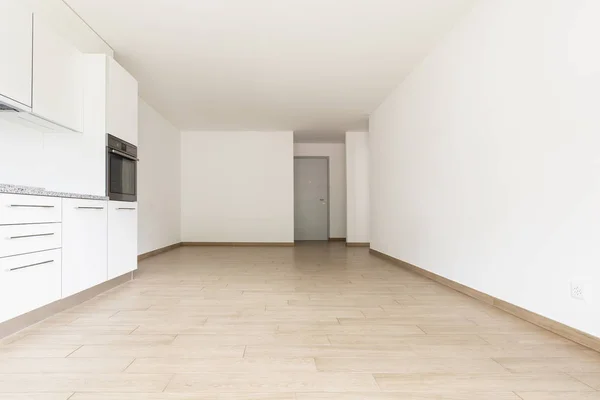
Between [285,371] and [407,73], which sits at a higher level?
[407,73]

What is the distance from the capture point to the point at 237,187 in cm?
823

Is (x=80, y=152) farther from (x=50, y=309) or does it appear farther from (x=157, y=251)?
(x=157, y=251)

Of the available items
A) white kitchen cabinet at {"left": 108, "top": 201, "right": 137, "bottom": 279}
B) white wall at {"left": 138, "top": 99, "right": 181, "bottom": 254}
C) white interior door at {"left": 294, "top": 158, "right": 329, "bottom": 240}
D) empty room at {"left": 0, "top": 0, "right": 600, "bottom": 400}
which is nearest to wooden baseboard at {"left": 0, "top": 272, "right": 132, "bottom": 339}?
empty room at {"left": 0, "top": 0, "right": 600, "bottom": 400}

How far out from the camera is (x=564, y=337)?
207 cm

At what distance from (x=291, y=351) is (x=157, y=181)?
5.45m

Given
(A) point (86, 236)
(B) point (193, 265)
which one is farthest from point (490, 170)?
(B) point (193, 265)

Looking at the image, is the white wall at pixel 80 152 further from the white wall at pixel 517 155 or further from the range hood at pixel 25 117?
the white wall at pixel 517 155

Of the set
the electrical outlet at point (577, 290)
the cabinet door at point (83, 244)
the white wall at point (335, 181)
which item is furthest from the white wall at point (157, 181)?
the electrical outlet at point (577, 290)

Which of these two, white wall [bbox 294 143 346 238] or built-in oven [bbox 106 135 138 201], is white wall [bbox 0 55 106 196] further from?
white wall [bbox 294 143 346 238]

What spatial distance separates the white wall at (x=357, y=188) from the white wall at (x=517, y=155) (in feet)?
12.3

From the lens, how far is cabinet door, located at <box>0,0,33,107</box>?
2348 mm

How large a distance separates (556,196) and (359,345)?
1441 mm

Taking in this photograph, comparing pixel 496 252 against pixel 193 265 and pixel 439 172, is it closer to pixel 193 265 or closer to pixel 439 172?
pixel 439 172

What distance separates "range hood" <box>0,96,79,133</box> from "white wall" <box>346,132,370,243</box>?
19.1 feet
